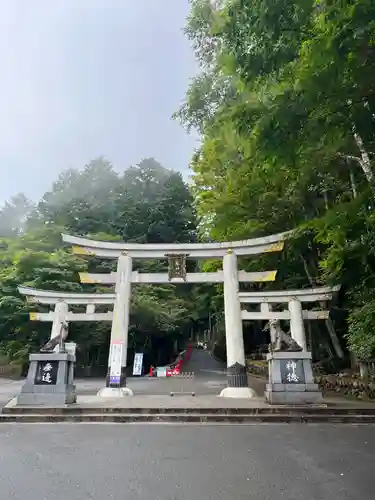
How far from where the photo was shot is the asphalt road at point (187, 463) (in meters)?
3.75

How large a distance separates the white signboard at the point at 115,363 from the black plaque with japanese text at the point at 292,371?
485 centimetres

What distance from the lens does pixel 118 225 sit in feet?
108

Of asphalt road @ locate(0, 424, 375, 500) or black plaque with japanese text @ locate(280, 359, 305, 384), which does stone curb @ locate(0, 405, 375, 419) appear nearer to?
black plaque with japanese text @ locate(280, 359, 305, 384)

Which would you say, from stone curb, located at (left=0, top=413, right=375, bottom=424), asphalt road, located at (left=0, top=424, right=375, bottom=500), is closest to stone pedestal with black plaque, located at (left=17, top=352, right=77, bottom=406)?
stone curb, located at (left=0, top=413, right=375, bottom=424)

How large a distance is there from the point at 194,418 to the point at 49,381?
3718 mm

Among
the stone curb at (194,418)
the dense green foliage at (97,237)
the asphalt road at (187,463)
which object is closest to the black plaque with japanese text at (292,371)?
the stone curb at (194,418)

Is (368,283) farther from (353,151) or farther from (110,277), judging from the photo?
(110,277)

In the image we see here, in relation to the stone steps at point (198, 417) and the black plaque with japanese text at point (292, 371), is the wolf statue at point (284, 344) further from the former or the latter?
the stone steps at point (198, 417)

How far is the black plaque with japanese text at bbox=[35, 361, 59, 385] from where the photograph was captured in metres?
9.23

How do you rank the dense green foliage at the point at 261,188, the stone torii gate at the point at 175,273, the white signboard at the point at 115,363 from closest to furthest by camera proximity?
1. the dense green foliage at the point at 261,188
2. the white signboard at the point at 115,363
3. the stone torii gate at the point at 175,273

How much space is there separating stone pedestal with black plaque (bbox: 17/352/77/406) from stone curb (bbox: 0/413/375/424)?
887mm

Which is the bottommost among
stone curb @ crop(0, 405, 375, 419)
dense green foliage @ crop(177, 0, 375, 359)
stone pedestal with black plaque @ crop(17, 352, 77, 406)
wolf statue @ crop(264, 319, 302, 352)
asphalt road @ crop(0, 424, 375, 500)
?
asphalt road @ crop(0, 424, 375, 500)

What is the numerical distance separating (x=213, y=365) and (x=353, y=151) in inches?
927

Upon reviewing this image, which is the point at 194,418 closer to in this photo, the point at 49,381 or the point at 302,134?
the point at 49,381
